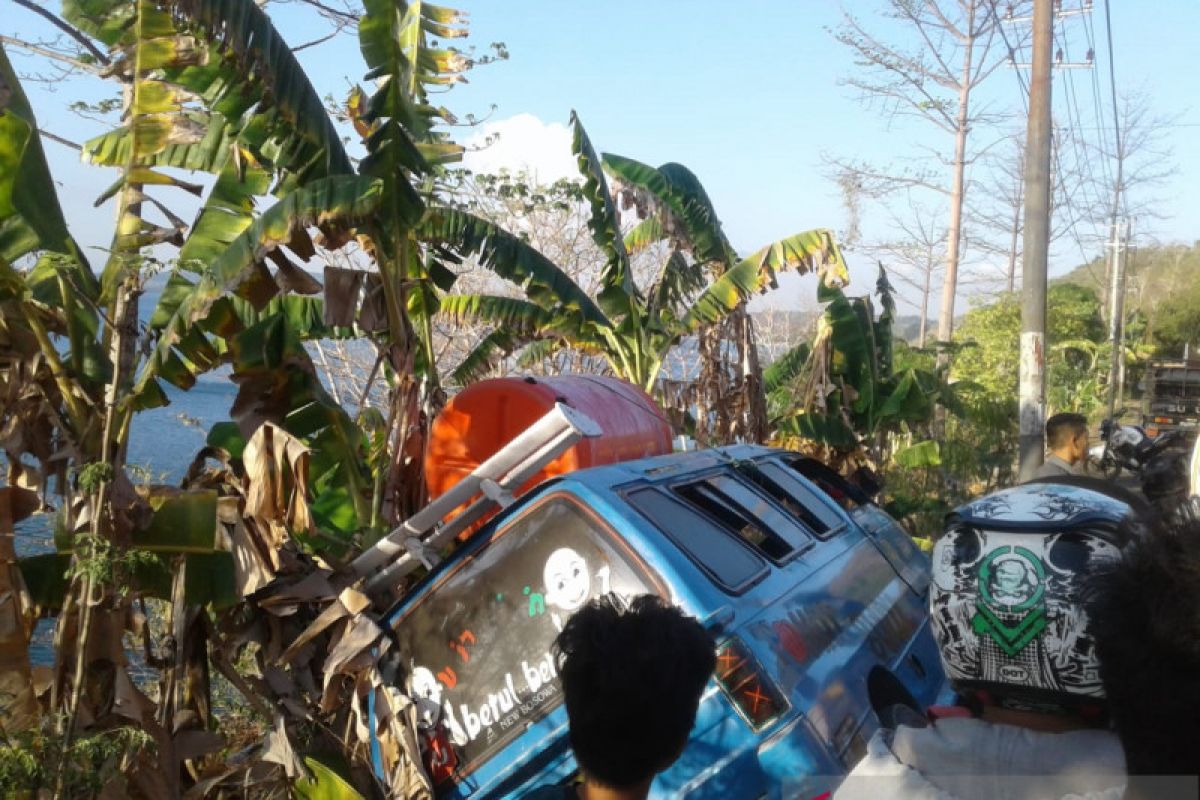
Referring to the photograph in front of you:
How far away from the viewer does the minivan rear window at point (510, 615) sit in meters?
3.77

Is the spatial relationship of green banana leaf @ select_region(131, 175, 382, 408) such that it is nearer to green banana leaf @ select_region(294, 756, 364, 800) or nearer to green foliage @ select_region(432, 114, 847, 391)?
green banana leaf @ select_region(294, 756, 364, 800)

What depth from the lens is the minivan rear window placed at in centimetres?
377

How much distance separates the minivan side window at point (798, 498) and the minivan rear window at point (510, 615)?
7.06 ft

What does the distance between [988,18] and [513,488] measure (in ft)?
84.0

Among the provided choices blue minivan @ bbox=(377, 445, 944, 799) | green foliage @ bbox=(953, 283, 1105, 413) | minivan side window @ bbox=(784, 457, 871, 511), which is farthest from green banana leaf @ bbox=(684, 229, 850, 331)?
green foliage @ bbox=(953, 283, 1105, 413)

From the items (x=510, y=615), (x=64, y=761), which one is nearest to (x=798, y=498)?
(x=510, y=615)

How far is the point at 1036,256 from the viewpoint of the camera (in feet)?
33.9

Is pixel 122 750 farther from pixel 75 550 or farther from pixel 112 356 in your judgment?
pixel 112 356

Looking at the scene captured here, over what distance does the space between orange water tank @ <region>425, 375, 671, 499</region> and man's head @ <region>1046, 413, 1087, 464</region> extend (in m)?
3.12

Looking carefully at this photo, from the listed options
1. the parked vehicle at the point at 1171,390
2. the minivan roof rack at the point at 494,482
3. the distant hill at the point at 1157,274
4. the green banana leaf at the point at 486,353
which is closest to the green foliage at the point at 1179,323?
the distant hill at the point at 1157,274

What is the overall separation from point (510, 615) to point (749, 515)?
59.8 inches

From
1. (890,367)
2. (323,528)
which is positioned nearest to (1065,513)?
(323,528)

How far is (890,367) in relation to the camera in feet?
43.8

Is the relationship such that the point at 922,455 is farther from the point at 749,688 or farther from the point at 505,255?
the point at 749,688
